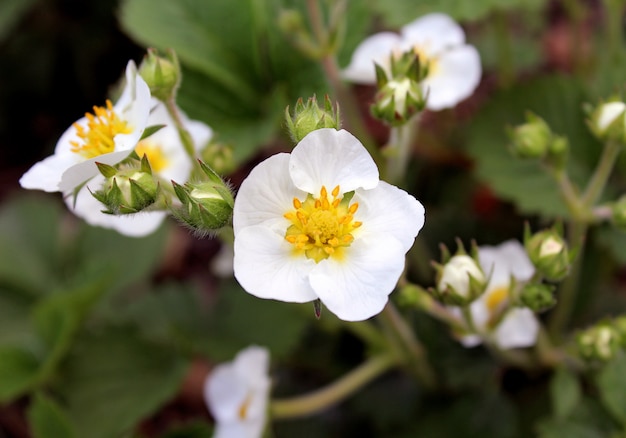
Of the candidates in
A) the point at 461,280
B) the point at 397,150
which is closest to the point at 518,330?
the point at 461,280

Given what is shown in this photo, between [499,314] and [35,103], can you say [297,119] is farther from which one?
[35,103]

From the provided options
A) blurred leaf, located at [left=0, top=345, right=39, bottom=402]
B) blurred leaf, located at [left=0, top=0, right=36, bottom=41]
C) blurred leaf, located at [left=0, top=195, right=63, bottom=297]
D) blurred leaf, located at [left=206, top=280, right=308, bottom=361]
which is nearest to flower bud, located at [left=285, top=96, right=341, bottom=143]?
blurred leaf, located at [left=206, top=280, right=308, bottom=361]

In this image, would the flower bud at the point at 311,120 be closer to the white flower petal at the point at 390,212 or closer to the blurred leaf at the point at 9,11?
the white flower petal at the point at 390,212

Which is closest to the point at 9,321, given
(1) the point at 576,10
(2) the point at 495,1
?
(2) the point at 495,1

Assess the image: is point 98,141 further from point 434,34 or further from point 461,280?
point 434,34

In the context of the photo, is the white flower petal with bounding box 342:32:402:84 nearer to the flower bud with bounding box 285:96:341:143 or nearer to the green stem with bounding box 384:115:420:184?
the green stem with bounding box 384:115:420:184

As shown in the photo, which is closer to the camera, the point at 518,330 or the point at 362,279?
the point at 362,279
